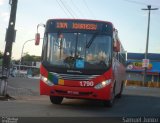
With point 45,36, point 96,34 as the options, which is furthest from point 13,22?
point 96,34

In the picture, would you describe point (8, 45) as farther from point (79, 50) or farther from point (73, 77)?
point (73, 77)

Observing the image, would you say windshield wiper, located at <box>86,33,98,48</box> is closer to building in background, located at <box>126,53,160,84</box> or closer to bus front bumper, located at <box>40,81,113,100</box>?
bus front bumper, located at <box>40,81,113,100</box>

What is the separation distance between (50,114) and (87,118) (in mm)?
1277

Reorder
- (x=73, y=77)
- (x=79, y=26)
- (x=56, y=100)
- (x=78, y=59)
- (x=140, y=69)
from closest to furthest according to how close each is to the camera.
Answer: (x=73, y=77) → (x=78, y=59) → (x=79, y=26) → (x=56, y=100) → (x=140, y=69)

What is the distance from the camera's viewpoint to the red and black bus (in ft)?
54.8

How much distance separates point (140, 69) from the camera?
83500 millimetres

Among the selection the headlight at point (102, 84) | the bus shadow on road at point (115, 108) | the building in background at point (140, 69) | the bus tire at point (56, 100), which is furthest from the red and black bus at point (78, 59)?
the building in background at point (140, 69)

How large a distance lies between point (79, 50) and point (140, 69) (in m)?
67.4

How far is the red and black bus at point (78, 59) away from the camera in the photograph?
16.7m

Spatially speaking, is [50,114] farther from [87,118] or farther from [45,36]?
[45,36]

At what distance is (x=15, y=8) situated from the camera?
2130 centimetres

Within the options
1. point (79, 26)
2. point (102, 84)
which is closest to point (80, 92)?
point (102, 84)

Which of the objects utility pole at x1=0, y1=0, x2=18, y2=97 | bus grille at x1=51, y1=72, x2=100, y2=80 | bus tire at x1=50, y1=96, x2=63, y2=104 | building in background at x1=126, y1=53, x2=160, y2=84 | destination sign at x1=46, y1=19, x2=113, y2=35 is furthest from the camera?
building in background at x1=126, y1=53, x2=160, y2=84

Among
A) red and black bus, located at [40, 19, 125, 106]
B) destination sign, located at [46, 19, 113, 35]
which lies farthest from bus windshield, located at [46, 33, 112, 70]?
destination sign, located at [46, 19, 113, 35]
